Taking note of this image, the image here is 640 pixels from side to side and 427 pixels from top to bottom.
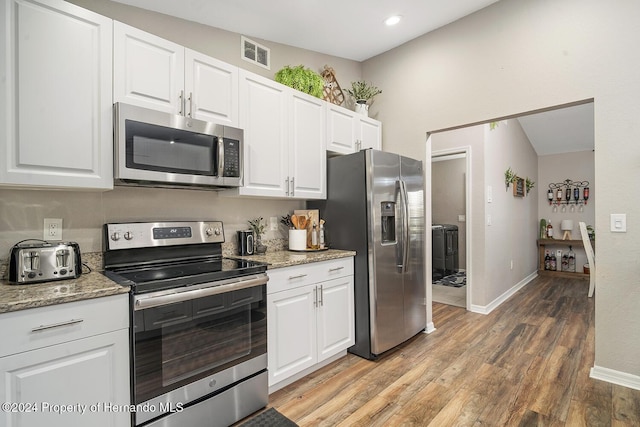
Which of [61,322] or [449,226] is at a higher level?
[449,226]

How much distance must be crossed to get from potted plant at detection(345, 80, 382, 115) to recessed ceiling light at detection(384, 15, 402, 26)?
0.64m

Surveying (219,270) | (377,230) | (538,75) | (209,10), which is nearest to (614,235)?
(538,75)

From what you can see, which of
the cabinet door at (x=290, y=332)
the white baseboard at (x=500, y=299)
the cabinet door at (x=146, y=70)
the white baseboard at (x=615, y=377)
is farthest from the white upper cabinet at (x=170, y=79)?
the white baseboard at (x=500, y=299)

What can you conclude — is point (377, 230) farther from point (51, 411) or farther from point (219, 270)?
point (51, 411)

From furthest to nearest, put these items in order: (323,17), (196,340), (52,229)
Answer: (323,17)
(52,229)
(196,340)

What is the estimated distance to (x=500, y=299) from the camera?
4.35 meters

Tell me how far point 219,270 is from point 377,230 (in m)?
1.33

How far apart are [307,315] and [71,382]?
1.38 m

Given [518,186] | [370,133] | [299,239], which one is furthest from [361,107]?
[518,186]

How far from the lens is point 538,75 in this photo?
2.44 m

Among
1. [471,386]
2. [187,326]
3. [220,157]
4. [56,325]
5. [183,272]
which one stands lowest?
[471,386]

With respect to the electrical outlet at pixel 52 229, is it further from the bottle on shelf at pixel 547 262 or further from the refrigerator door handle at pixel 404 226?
the bottle on shelf at pixel 547 262

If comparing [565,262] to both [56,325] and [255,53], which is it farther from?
[56,325]

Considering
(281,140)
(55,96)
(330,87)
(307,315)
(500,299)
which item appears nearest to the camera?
(55,96)
